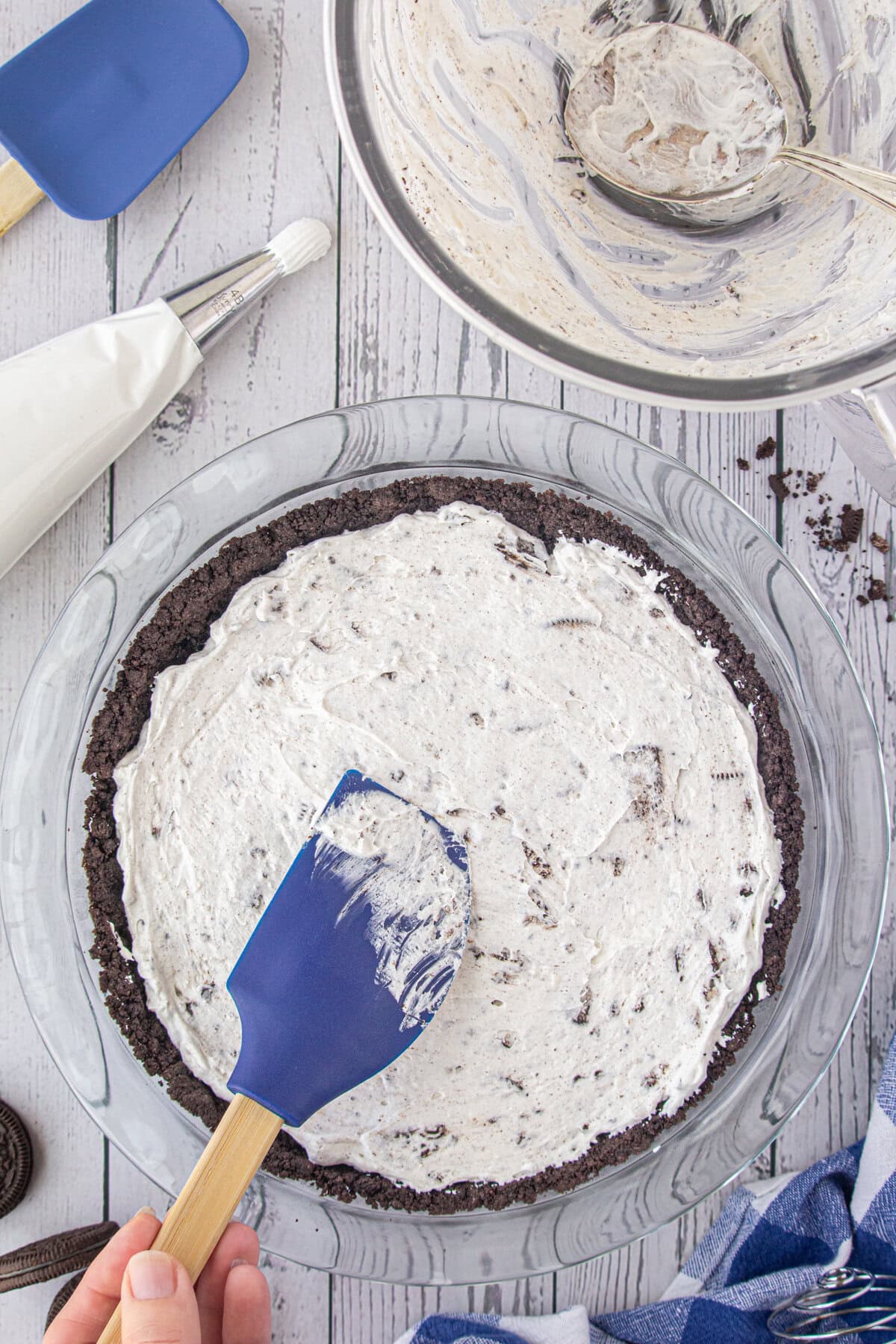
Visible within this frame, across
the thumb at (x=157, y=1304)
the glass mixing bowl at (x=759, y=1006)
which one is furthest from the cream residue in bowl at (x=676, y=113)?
the thumb at (x=157, y=1304)

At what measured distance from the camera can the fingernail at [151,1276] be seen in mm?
881

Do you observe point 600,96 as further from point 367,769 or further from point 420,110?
point 367,769

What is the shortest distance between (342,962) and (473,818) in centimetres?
20

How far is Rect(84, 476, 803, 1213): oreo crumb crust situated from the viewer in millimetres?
1143

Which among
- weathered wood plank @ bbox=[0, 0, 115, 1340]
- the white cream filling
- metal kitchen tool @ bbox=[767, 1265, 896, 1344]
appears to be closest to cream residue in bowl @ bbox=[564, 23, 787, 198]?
the white cream filling

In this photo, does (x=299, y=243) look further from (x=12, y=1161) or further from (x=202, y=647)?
(x=12, y=1161)

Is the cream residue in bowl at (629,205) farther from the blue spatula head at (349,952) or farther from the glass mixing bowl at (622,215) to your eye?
the blue spatula head at (349,952)

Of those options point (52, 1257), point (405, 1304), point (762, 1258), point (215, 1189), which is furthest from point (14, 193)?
point (762, 1258)

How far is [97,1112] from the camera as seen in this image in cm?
113

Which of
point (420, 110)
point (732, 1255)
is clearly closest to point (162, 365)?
point (420, 110)

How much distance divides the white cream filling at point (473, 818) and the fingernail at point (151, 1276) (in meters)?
0.24

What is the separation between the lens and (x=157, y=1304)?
0.87 metres

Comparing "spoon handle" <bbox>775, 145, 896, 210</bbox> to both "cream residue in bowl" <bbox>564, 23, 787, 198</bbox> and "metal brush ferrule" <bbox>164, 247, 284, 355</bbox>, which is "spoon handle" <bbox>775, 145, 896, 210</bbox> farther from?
"metal brush ferrule" <bbox>164, 247, 284, 355</bbox>

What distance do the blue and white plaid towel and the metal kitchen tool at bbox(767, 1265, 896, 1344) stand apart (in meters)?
0.01
